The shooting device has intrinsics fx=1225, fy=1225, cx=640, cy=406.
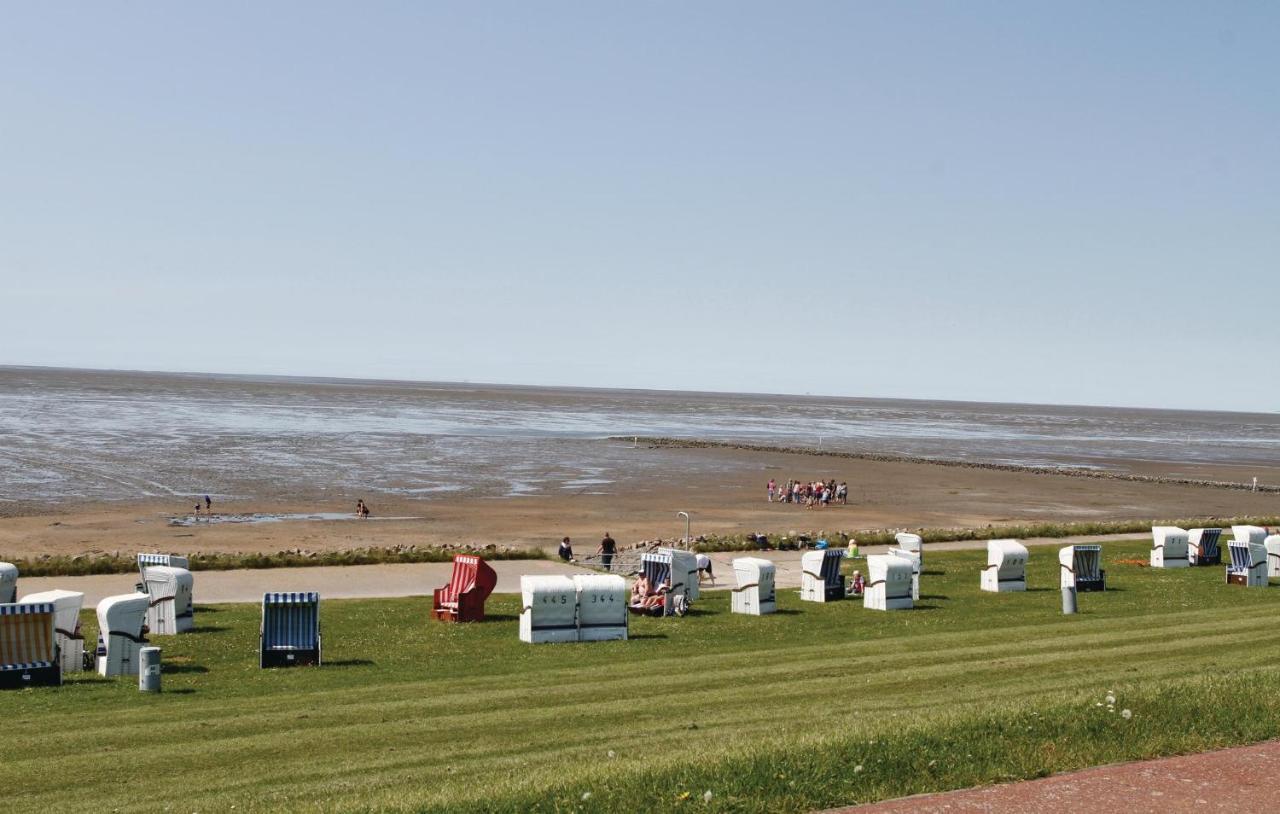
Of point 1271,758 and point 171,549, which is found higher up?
point 1271,758

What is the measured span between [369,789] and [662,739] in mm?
3417

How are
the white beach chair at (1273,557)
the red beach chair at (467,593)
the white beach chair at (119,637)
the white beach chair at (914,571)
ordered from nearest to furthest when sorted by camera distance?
1. the white beach chair at (119,637)
2. the red beach chair at (467,593)
3. the white beach chair at (914,571)
4. the white beach chair at (1273,557)

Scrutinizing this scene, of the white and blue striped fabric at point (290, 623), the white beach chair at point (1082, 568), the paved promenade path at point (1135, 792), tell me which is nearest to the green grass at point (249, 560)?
the white and blue striped fabric at point (290, 623)

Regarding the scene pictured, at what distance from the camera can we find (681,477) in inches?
3199

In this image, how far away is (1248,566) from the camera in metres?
30.5

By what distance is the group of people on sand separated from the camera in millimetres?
66875

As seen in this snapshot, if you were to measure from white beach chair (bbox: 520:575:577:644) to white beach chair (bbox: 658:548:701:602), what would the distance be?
4.10m

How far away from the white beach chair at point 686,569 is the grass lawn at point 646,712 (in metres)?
1.52

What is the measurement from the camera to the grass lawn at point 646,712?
36.5ft

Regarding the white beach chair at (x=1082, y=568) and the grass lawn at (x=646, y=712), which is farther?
the white beach chair at (x=1082, y=568)

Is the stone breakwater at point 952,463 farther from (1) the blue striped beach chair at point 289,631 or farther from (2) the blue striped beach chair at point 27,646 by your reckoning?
(2) the blue striped beach chair at point 27,646

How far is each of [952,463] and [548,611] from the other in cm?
8193

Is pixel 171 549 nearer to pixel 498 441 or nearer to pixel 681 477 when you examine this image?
pixel 681 477

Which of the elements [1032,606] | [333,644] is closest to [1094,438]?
[1032,606]
